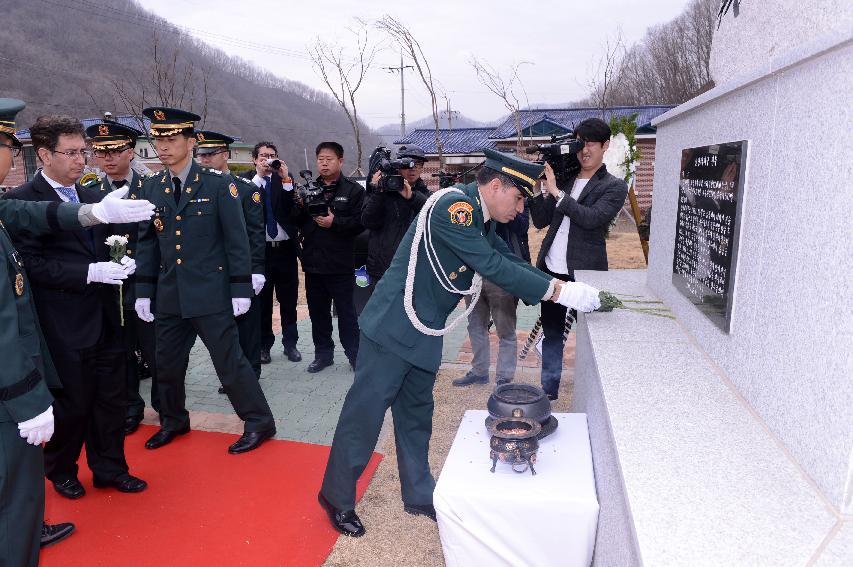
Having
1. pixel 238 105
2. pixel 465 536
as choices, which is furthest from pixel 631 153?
pixel 238 105

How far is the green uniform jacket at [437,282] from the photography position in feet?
9.12

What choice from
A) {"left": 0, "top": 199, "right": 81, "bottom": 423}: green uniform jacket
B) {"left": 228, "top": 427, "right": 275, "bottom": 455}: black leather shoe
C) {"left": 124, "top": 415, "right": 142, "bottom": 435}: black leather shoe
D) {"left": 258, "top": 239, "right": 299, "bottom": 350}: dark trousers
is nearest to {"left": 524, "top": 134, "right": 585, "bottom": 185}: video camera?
{"left": 258, "top": 239, "right": 299, "bottom": 350}: dark trousers

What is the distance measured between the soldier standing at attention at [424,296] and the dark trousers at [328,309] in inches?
91.1

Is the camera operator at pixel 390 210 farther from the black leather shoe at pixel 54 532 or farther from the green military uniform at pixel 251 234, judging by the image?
the black leather shoe at pixel 54 532

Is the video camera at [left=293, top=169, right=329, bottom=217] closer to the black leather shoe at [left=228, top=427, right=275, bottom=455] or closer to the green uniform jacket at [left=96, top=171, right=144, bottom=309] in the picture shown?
the green uniform jacket at [left=96, top=171, right=144, bottom=309]

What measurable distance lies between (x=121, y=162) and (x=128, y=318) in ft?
3.99

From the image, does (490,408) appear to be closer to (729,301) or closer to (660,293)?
(729,301)

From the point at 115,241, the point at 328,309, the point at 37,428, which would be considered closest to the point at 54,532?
the point at 37,428

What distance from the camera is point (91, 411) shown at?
3.48 m

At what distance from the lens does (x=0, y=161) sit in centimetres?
234

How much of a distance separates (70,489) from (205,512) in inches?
35.1

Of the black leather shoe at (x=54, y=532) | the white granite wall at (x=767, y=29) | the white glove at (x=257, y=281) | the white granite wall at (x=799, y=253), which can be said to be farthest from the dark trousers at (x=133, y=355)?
the white granite wall at (x=767, y=29)

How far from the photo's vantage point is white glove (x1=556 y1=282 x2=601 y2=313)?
2.93 metres

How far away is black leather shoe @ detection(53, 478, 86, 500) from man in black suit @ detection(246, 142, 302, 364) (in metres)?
2.26
